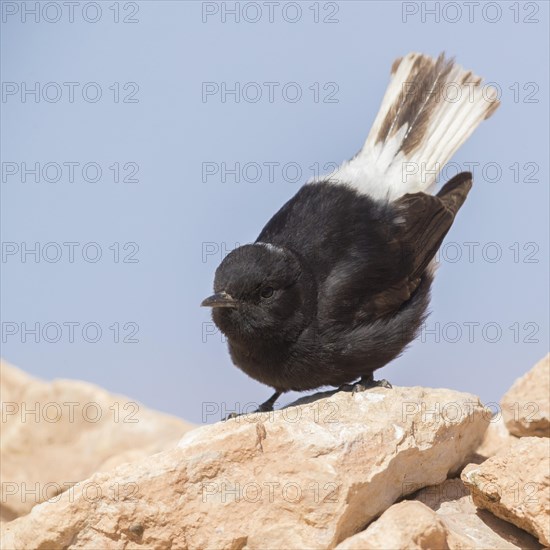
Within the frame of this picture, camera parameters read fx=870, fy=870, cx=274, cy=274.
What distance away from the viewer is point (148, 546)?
4535mm

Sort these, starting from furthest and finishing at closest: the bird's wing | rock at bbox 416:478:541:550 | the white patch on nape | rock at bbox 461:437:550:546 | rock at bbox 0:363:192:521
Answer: rock at bbox 0:363:192:521, the bird's wing, the white patch on nape, rock at bbox 416:478:541:550, rock at bbox 461:437:550:546

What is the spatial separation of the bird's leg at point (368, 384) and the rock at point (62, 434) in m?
2.54

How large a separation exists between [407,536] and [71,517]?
176cm

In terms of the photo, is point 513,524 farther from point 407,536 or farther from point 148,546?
point 148,546

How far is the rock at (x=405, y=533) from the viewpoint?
13.1ft

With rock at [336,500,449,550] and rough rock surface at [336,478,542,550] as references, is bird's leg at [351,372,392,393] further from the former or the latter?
rock at [336,500,449,550]

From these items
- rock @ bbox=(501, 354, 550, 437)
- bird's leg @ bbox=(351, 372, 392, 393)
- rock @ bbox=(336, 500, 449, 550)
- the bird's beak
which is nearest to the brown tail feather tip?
rock @ bbox=(501, 354, 550, 437)

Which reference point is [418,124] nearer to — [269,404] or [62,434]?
[269,404]

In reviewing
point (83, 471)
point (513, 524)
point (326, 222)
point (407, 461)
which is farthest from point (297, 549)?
point (83, 471)

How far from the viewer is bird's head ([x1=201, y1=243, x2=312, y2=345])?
560 centimetres

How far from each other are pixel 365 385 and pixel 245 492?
166cm

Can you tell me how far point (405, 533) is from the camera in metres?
4.04

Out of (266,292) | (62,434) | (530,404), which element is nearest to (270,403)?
(266,292)

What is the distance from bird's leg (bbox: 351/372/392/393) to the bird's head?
0.54m
